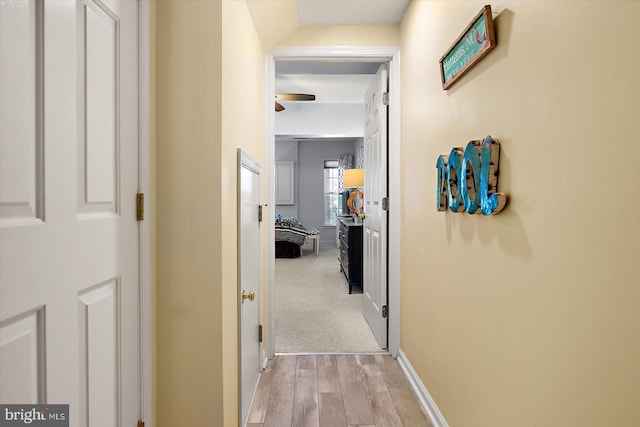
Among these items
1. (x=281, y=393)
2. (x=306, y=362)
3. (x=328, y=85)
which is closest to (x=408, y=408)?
(x=281, y=393)

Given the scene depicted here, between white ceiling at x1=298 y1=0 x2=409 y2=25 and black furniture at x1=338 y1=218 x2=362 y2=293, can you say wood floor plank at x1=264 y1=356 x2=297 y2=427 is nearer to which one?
black furniture at x1=338 y1=218 x2=362 y2=293

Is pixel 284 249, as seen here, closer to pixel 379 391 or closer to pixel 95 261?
pixel 379 391

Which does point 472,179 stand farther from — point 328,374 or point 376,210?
point 376,210

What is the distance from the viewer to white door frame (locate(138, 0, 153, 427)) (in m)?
1.41

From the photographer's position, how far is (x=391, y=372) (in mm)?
2623

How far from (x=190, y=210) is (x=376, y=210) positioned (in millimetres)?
2063

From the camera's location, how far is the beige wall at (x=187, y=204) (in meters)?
1.50

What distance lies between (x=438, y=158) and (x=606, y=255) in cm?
114

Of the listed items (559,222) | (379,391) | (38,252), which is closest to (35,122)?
(38,252)

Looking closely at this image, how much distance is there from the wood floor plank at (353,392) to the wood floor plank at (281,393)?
12.5 inches

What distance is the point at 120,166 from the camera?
4.18 feet

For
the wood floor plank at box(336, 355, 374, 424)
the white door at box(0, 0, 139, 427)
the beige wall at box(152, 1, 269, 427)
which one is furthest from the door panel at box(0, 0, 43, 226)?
the wood floor plank at box(336, 355, 374, 424)

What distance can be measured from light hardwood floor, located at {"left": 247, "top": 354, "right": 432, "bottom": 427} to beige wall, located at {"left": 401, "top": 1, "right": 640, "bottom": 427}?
0.42 meters

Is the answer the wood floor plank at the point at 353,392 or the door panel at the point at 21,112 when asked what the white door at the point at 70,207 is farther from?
the wood floor plank at the point at 353,392
